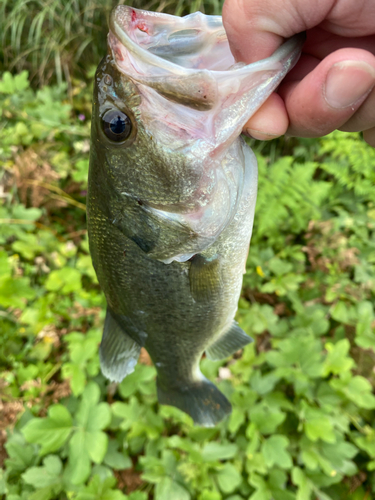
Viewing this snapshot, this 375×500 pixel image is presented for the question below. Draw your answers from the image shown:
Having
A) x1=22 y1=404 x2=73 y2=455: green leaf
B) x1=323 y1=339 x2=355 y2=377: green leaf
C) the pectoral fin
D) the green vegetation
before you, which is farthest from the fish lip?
the green vegetation

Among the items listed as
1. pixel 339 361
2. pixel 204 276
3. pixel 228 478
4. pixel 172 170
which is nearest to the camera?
pixel 172 170

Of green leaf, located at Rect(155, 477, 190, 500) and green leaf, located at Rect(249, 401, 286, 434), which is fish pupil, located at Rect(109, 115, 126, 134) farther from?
green leaf, located at Rect(155, 477, 190, 500)

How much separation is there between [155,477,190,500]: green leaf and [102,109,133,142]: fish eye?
1734 millimetres

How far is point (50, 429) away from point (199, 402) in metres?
0.78

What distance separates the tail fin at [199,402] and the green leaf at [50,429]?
1.79 ft

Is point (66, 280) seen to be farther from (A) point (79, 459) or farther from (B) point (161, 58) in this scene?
(B) point (161, 58)

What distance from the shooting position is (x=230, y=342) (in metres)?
1.55

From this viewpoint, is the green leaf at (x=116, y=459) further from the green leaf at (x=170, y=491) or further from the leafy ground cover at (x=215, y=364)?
the green leaf at (x=170, y=491)

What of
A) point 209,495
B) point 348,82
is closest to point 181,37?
point 348,82

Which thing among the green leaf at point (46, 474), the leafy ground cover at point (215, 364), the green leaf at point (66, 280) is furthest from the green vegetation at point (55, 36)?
the green leaf at point (46, 474)

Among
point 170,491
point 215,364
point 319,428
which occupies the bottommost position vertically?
point 170,491

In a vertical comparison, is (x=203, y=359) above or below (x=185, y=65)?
below

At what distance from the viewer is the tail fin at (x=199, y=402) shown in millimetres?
1594

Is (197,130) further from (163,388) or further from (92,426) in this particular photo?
(92,426)
